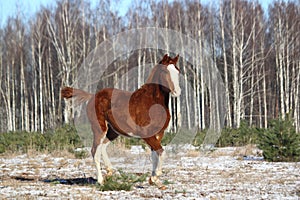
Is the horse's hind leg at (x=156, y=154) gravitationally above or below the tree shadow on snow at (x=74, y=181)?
above

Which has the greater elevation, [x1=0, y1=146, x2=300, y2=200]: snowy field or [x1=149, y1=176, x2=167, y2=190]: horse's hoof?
[x1=149, y1=176, x2=167, y2=190]: horse's hoof

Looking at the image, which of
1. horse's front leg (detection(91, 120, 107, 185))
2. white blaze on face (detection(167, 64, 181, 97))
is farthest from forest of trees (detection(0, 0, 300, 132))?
white blaze on face (detection(167, 64, 181, 97))

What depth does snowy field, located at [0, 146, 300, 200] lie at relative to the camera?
6305mm

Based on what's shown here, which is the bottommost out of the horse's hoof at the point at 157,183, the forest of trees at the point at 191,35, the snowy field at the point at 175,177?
the snowy field at the point at 175,177

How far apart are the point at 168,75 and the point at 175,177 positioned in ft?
7.91

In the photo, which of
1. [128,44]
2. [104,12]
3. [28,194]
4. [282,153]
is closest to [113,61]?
[128,44]

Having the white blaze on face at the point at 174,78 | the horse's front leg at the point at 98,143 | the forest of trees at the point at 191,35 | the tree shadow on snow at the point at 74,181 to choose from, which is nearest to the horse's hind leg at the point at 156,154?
the white blaze on face at the point at 174,78

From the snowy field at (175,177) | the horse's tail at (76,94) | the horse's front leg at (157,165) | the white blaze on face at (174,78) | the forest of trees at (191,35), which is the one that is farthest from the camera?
the forest of trees at (191,35)

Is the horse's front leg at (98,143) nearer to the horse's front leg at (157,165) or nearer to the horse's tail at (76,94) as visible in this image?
the horse's tail at (76,94)

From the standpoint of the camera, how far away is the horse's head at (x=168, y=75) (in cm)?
678

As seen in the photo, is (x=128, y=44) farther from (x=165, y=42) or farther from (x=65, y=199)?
(x=65, y=199)

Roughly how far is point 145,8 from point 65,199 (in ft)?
85.0

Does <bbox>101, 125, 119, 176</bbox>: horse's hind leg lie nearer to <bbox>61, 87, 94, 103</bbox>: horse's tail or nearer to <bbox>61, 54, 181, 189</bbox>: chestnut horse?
<bbox>61, 54, 181, 189</bbox>: chestnut horse

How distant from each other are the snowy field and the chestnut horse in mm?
691
